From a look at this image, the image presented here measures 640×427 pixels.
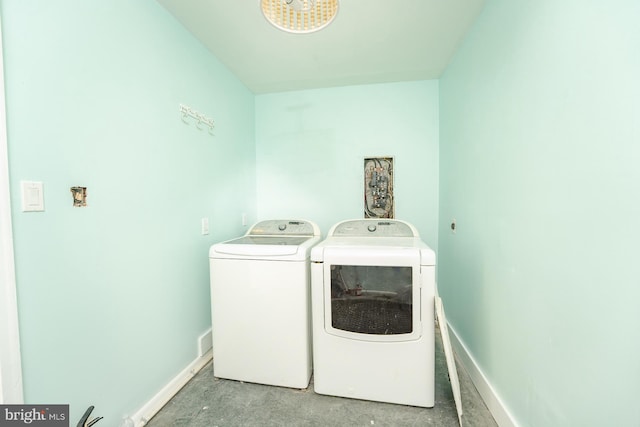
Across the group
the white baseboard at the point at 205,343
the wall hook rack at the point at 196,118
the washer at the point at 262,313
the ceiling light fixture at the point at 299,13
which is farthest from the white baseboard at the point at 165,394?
the ceiling light fixture at the point at 299,13

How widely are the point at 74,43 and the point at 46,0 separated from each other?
0.14m

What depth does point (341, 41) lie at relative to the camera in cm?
182

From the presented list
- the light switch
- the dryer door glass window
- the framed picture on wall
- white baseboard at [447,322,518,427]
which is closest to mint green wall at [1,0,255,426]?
the light switch

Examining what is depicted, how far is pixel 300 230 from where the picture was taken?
2076 mm

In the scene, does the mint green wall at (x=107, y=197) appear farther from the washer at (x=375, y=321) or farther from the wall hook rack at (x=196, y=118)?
the washer at (x=375, y=321)

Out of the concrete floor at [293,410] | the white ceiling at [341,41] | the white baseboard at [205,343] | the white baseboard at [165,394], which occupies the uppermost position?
the white ceiling at [341,41]

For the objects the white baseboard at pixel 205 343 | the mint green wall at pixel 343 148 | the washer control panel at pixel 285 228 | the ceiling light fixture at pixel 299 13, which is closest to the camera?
the ceiling light fixture at pixel 299 13

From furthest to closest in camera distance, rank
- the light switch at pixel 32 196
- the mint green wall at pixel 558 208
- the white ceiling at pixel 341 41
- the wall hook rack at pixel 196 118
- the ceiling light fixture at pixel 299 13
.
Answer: the wall hook rack at pixel 196 118
the white ceiling at pixel 341 41
the ceiling light fixture at pixel 299 13
the light switch at pixel 32 196
the mint green wall at pixel 558 208

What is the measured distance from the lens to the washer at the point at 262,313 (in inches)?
60.6

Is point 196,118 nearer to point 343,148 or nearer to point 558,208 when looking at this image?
point 343,148

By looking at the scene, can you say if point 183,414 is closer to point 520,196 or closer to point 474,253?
point 474,253

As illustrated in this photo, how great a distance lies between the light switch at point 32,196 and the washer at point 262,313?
2.76ft

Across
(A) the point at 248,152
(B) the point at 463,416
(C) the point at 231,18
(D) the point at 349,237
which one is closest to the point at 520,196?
(D) the point at 349,237

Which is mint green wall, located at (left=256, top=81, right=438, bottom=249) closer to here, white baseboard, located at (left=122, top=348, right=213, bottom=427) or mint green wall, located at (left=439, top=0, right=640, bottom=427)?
mint green wall, located at (left=439, top=0, right=640, bottom=427)
